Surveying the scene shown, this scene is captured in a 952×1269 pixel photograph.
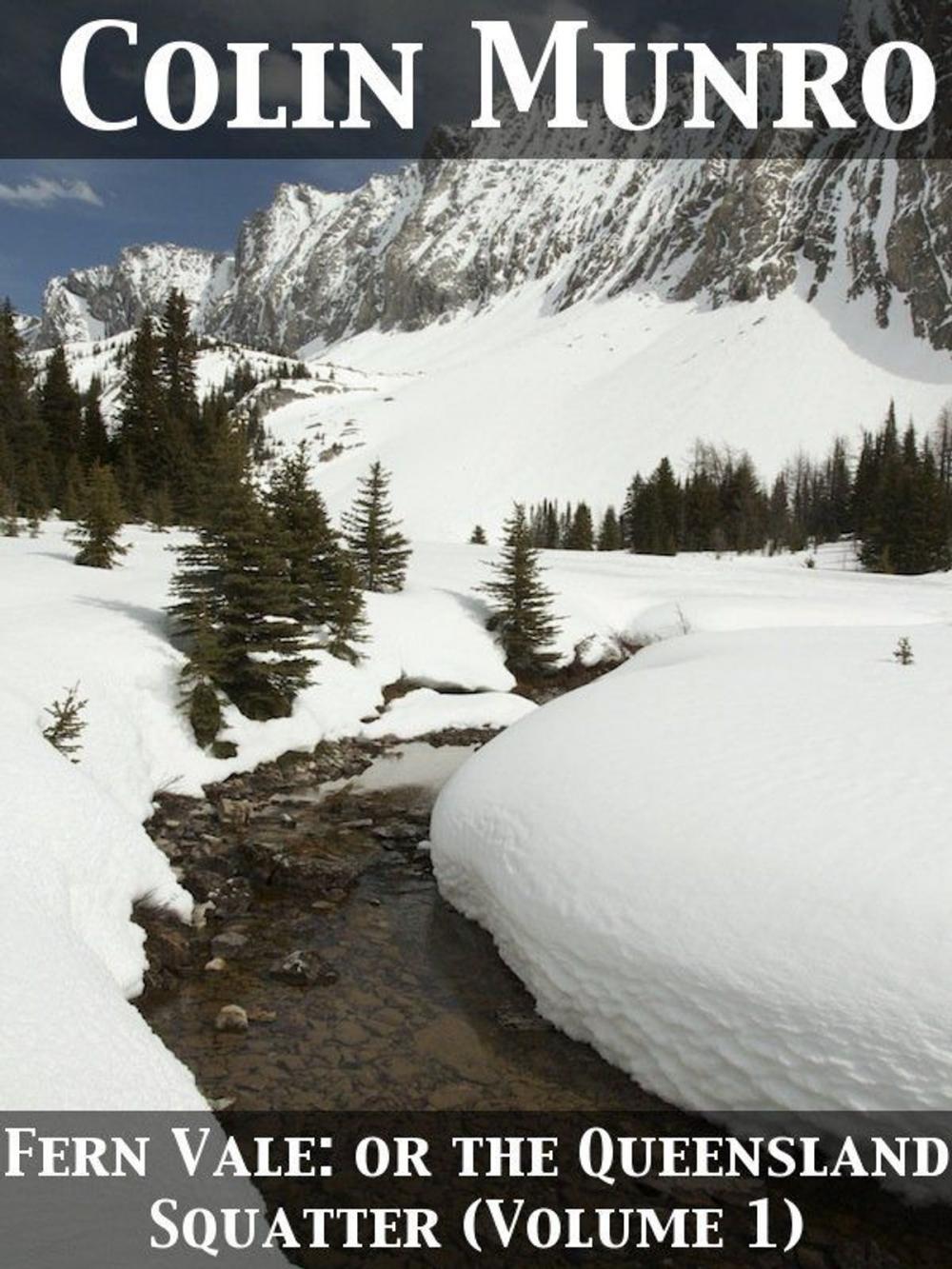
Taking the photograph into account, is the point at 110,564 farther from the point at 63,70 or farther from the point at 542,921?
the point at 542,921

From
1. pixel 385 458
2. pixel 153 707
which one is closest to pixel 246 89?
pixel 153 707

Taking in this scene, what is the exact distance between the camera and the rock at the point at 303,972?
1070cm

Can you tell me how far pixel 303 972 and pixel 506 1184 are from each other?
14.2ft

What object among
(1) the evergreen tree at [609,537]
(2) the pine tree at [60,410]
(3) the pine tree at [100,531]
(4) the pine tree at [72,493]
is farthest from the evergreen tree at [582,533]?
(3) the pine tree at [100,531]

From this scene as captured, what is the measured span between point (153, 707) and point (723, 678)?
13.4m

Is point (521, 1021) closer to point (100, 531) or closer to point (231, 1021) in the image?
point (231, 1021)

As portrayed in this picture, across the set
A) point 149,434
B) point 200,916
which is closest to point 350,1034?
point 200,916

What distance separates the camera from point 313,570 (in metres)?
27.4

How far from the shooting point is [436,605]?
34.5m

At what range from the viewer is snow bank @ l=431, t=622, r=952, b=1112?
7375 mm

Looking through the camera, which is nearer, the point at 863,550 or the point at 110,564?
the point at 110,564

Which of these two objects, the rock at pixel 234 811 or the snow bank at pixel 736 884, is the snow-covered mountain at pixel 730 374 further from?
the snow bank at pixel 736 884

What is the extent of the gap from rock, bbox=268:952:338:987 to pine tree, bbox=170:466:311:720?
938 centimetres

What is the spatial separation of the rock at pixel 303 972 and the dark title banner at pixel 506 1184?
251 cm
